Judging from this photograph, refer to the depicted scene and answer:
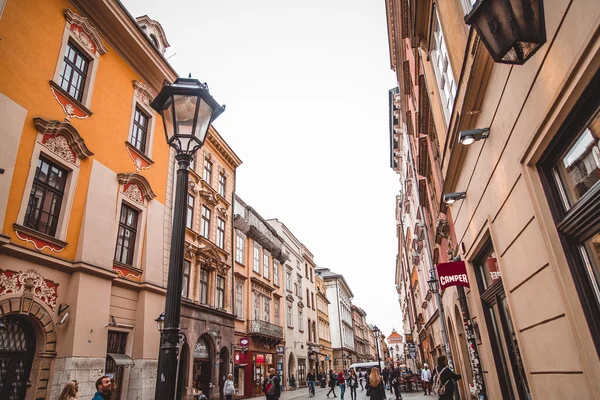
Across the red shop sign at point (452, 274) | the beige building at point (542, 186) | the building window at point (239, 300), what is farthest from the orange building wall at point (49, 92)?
the building window at point (239, 300)

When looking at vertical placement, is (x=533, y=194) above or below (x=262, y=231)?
below

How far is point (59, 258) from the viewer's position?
38.0 ft

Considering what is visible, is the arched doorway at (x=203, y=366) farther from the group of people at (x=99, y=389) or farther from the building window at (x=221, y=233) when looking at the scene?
the group of people at (x=99, y=389)

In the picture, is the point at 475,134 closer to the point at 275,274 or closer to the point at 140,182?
the point at 140,182

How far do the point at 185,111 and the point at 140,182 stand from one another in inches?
490

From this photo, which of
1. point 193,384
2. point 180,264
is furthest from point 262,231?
point 180,264

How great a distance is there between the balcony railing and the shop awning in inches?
530

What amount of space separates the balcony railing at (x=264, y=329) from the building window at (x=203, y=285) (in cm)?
633

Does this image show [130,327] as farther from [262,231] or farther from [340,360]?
[340,360]

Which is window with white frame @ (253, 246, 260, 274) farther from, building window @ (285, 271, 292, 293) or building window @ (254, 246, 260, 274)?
building window @ (285, 271, 292, 293)

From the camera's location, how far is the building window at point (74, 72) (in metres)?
13.2

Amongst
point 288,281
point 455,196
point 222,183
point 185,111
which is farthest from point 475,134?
point 288,281

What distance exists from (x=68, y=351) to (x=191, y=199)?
11092 millimetres

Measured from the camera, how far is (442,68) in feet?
26.6
